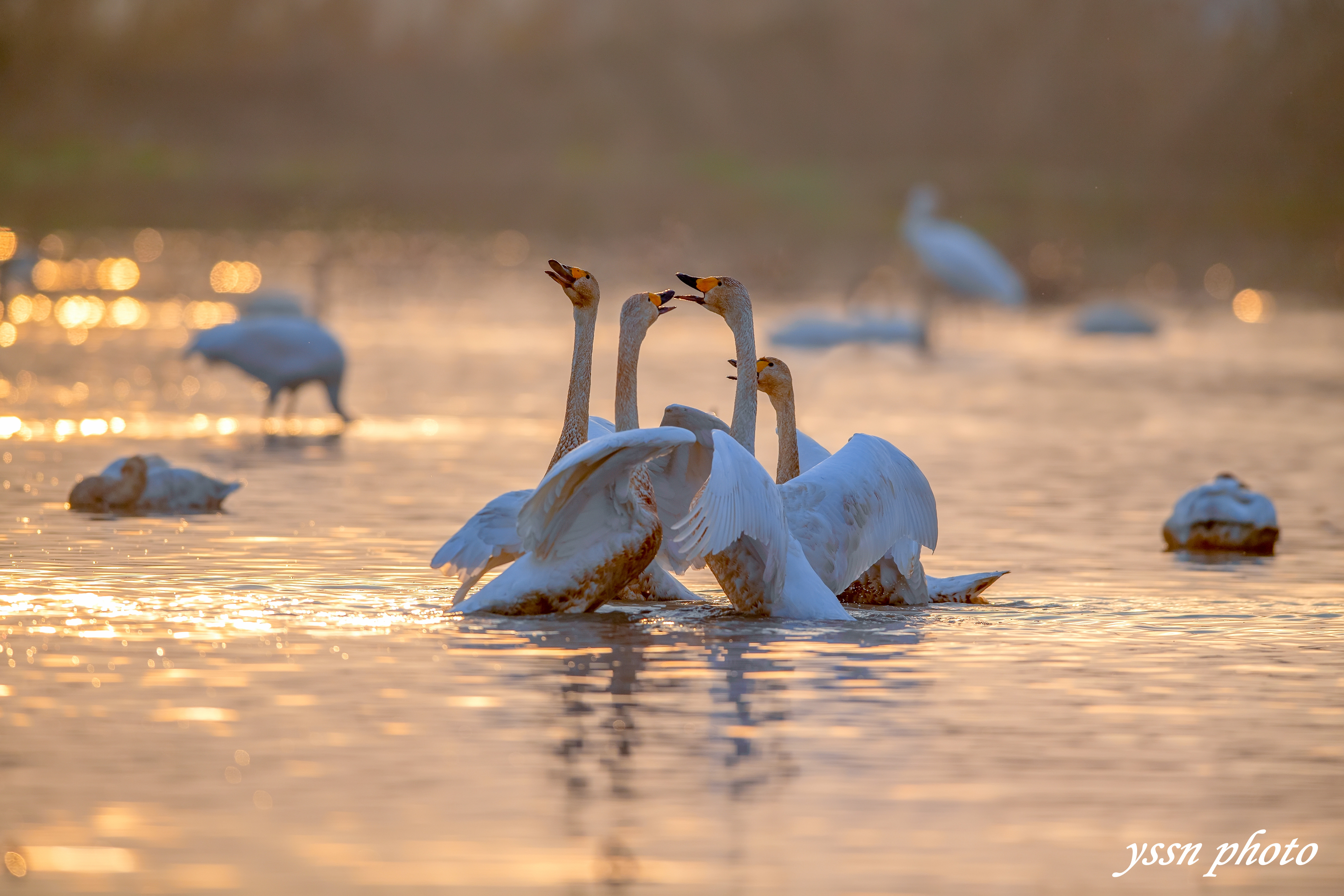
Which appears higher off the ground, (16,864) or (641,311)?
(641,311)

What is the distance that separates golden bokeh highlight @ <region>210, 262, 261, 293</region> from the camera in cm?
3222

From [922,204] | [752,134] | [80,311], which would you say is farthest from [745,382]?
[752,134]

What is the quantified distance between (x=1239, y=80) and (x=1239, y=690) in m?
59.1

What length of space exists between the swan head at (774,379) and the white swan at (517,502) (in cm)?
65

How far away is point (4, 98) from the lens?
69.6 meters

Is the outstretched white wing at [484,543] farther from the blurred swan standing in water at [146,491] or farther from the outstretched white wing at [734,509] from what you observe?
the blurred swan standing in water at [146,491]

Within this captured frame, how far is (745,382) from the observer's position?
29.1 feet

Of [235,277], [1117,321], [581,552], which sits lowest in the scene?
[581,552]

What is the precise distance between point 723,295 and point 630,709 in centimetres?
303

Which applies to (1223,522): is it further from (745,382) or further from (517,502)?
(517,502)

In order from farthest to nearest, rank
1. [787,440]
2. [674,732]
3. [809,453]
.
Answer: [809,453], [787,440], [674,732]

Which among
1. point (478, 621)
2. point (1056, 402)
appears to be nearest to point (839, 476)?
point (478, 621)

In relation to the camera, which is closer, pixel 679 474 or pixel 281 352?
pixel 679 474

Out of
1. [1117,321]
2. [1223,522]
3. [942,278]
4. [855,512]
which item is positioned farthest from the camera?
[1117,321]
